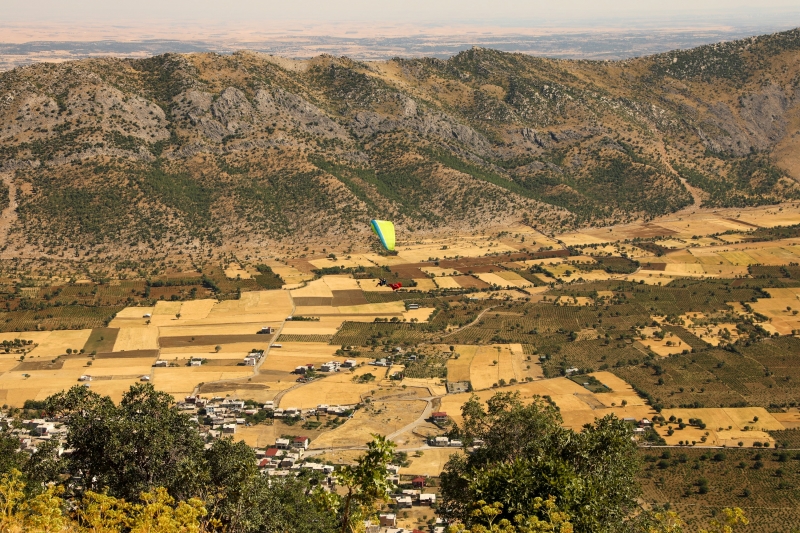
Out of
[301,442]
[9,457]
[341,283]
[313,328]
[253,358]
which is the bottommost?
[341,283]

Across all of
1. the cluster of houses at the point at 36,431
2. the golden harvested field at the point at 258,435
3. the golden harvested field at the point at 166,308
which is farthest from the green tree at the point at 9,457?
the golden harvested field at the point at 166,308

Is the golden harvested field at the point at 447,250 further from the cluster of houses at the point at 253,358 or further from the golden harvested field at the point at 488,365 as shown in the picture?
the cluster of houses at the point at 253,358

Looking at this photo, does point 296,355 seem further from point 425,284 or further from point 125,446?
point 125,446

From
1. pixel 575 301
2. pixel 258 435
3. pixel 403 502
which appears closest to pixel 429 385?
pixel 258 435

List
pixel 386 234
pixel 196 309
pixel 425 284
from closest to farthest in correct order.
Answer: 1. pixel 386 234
2. pixel 196 309
3. pixel 425 284

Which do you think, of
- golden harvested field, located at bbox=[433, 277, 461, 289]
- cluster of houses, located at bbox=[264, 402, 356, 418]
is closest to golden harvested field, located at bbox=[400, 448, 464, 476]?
cluster of houses, located at bbox=[264, 402, 356, 418]

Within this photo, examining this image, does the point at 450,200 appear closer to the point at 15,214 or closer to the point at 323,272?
the point at 323,272

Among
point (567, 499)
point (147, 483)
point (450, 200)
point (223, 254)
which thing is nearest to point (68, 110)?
point (223, 254)
